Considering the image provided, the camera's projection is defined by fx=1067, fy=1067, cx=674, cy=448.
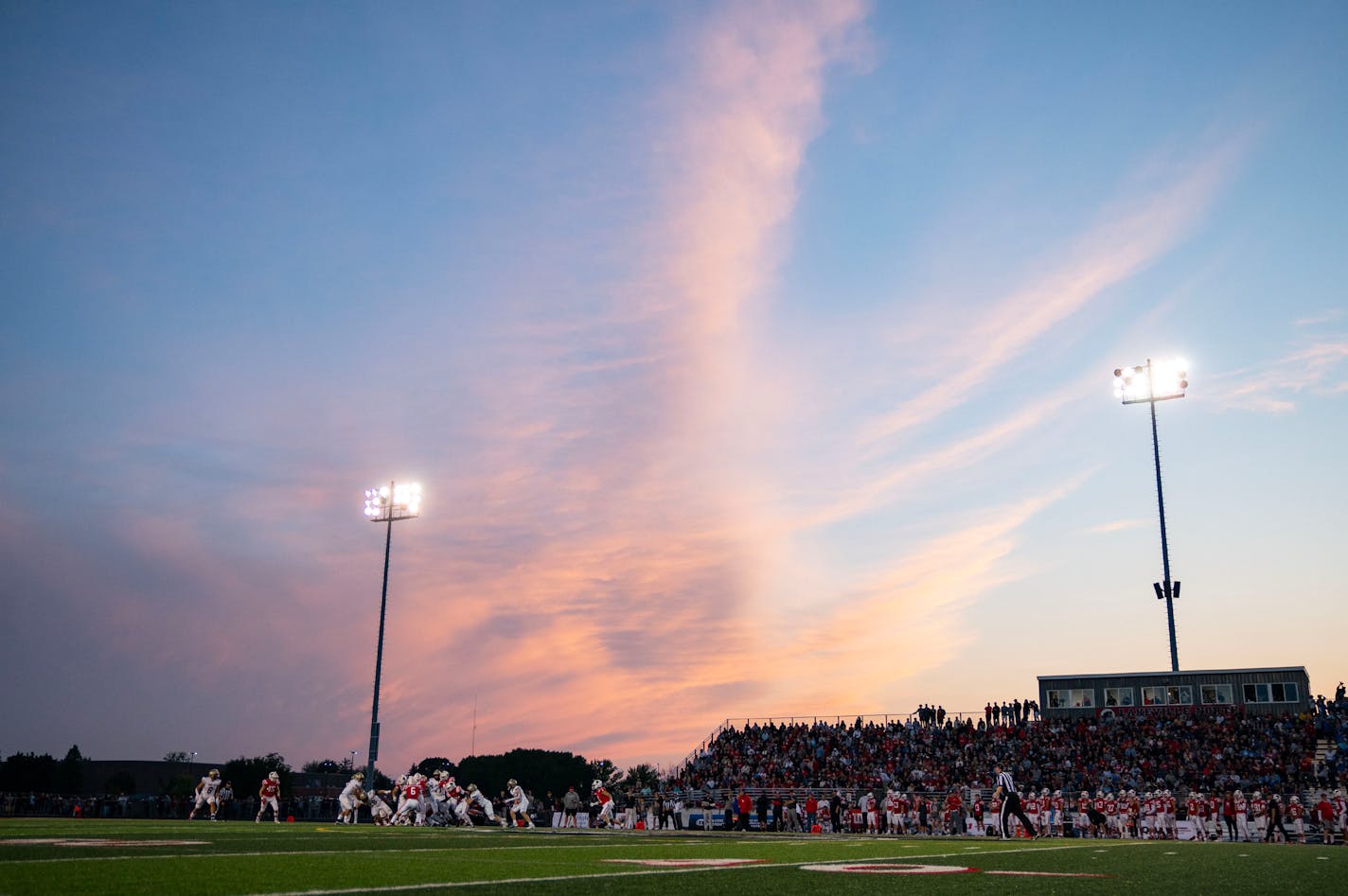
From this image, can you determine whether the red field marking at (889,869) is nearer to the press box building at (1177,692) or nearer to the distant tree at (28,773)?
the press box building at (1177,692)

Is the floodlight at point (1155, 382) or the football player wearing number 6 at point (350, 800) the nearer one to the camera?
the football player wearing number 6 at point (350, 800)

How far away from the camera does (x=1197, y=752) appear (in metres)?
39.8

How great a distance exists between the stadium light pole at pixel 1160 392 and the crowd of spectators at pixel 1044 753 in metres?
4.25

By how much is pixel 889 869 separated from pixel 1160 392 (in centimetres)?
4073

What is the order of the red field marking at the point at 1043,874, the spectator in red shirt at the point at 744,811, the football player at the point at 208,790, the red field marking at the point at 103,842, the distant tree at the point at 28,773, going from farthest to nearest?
the distant tree at the point at 28,773 < the spectator in red shirt at the point at 744,811 < the football player at the point at 208,790 < the red field marking at the point at 103,842 < the red field marking at the point at 1043,874

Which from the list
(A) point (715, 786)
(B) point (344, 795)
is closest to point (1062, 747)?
(A) point (715, 786)

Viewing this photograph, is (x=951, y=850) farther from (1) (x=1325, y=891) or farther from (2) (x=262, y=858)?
(2) (x=262, y=858)

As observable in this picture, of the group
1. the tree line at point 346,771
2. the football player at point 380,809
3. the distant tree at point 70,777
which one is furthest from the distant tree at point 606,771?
the football player at point 380,809

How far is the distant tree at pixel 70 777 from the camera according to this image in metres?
96.5

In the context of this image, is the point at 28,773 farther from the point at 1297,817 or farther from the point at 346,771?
the point at 1297,817

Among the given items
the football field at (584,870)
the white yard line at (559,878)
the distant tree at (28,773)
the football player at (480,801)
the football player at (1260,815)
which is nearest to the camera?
the white yard line at (559,878)

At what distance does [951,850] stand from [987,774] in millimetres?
28562

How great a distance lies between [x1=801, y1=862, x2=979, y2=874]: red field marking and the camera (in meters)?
9.70

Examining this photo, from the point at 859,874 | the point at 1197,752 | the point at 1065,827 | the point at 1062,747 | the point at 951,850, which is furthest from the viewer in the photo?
the point at 1062,747
